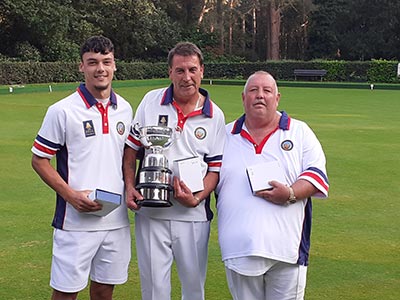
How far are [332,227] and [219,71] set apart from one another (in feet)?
113

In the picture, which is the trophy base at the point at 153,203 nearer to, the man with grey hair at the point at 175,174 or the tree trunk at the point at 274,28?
the man with grey hair at the point at 175,174

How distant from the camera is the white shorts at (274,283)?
3293mm

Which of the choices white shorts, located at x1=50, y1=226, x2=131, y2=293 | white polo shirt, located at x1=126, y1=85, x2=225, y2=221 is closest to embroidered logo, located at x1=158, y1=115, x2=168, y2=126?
white polo shirt, located at x1=126, y1=85, x2=225, y2=221

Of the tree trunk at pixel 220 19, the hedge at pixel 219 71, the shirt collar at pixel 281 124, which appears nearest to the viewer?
the shirt collar at pixel 281 124

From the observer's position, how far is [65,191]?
11.5ft

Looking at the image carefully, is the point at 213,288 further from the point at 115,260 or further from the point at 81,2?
the point at 81,2

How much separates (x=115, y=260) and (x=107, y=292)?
223 millimetres

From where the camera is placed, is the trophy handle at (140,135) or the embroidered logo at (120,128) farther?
the embroidered logo at (120,128)

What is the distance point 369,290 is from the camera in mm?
4824

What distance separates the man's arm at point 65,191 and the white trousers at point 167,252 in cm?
39

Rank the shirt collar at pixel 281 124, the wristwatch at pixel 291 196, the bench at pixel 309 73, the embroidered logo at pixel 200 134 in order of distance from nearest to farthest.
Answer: the wristwatch at pixel 291 196 < the shirt collar at pixel 281 124 < the embroidered logo at pixel 200 134 < the bench at pixel 309 73

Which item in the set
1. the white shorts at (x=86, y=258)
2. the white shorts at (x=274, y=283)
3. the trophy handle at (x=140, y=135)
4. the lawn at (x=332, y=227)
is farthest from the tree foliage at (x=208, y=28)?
the white shorts at (x=274, y=283)

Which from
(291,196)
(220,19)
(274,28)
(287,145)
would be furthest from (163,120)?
(220,19)

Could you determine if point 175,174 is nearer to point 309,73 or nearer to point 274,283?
point 274,283
